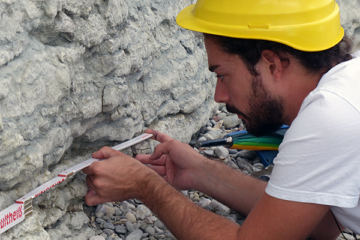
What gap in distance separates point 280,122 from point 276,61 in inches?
12.2

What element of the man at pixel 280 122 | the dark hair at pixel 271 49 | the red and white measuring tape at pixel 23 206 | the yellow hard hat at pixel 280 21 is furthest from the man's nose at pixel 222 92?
the red and white measuring tape at pixel 23 206

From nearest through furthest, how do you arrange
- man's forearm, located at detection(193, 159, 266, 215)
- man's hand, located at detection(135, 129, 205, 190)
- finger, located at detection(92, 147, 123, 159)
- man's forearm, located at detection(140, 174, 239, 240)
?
man's forearm, located at detection(140, 174, 239, 240) < finger, located at detection(92, 147, 123, 159) < man's forearm, located at detection(193, 159, 266, 215) < man's hand, located at detection(135, 129, 205, 190)

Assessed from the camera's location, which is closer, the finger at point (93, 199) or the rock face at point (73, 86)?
the rock face at point (73, 86)

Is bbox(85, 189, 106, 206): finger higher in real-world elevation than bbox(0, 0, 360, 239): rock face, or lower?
lower

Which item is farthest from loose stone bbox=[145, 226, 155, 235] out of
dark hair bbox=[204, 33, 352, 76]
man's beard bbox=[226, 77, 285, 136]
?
dark hair bbox=[204, 33, 352, 76]

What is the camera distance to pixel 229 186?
218 cm

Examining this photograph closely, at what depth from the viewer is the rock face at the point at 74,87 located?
163 centimetres

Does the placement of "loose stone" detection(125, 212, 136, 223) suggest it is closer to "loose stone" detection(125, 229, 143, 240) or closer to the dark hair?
"loose stone" detection(125, 229, 143, 240)

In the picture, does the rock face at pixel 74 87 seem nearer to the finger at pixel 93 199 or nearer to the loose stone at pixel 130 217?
the finger at pixel 93 199

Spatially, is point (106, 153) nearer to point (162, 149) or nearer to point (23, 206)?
point (162, 149)

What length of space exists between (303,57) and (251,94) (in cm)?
27

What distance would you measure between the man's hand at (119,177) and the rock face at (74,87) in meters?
0.23

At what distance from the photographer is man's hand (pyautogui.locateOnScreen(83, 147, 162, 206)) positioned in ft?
6.14

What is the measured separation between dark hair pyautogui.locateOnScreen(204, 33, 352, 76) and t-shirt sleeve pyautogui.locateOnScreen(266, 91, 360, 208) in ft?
0.99
